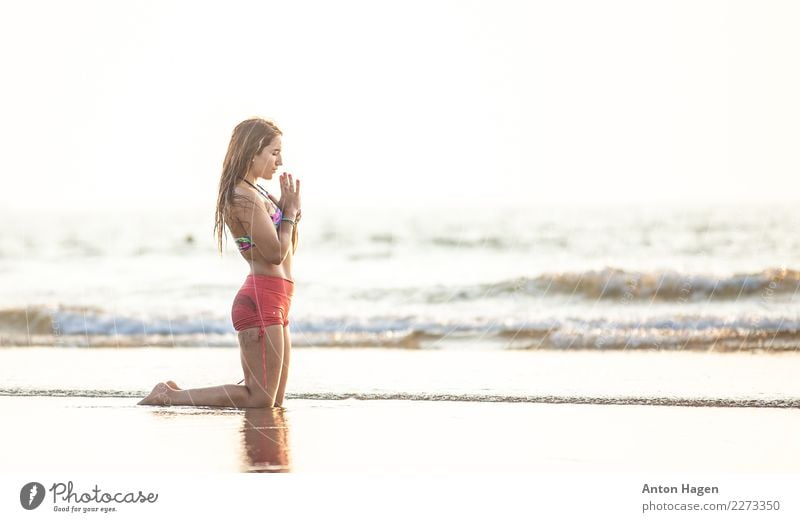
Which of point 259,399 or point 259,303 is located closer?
point 259,303

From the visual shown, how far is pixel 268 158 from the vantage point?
427 centimetres

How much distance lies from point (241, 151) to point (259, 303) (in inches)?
25.9

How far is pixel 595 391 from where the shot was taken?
16.0 feet

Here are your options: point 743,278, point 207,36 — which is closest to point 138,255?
point 207,36

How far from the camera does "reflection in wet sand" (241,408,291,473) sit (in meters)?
3.50

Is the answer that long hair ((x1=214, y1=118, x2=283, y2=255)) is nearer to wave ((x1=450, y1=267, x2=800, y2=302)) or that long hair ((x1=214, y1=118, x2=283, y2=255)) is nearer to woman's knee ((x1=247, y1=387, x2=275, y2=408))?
woman's knee ((x1=247, y1=387, x2=275, y2=408))

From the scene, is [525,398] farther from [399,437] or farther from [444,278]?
[444,278]

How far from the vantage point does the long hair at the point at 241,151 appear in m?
4.24

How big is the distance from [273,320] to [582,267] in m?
6.15

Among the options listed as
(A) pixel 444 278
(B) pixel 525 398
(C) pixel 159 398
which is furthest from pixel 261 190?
(A) pixel 444 278

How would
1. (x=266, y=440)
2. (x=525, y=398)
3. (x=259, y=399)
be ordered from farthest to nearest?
(x=525, y=398), (x=259, y=399), (x=266, y=440)

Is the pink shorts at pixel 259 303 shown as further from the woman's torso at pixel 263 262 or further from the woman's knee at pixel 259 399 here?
the woman's knee at pixel 259 399

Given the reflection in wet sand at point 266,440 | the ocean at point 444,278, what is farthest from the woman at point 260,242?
the ocean at point 444,278

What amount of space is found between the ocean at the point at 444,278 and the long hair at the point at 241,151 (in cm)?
205
